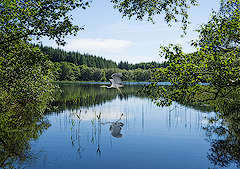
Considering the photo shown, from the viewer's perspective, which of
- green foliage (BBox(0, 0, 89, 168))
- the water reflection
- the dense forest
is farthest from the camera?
the dense forest

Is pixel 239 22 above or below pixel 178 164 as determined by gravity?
above

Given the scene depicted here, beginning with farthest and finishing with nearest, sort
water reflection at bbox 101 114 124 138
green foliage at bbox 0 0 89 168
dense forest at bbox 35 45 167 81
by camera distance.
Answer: dense forest at bbox 35 45 167 81
water reflection at bbox 101 114 124 138
green foliage at bbox 0 0 89 168

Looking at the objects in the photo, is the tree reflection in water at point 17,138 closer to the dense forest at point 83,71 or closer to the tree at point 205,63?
the tree at point 205,63

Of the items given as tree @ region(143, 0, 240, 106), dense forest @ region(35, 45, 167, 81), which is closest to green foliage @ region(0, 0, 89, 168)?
tree @ region(143, 0, 240, 106)

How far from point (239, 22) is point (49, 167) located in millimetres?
10145

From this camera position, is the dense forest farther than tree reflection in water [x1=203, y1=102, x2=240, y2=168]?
Yes

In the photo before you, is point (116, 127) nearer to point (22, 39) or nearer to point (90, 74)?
point (22, 39)

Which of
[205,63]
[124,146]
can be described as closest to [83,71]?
[124,146]

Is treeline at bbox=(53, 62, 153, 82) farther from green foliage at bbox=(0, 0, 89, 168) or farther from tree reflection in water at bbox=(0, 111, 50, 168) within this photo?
green foliage at bbox=(0, 0, 89, 168)

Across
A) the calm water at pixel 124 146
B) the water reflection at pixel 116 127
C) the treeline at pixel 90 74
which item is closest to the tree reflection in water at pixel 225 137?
the calm water at pixel 124 146

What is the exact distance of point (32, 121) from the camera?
16.8 m

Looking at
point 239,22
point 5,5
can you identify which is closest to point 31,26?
point 5,5

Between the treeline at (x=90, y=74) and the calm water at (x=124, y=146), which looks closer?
the calm water at (x=124, y=146)

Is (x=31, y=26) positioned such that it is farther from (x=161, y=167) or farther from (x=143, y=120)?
(x=143, y=120)
